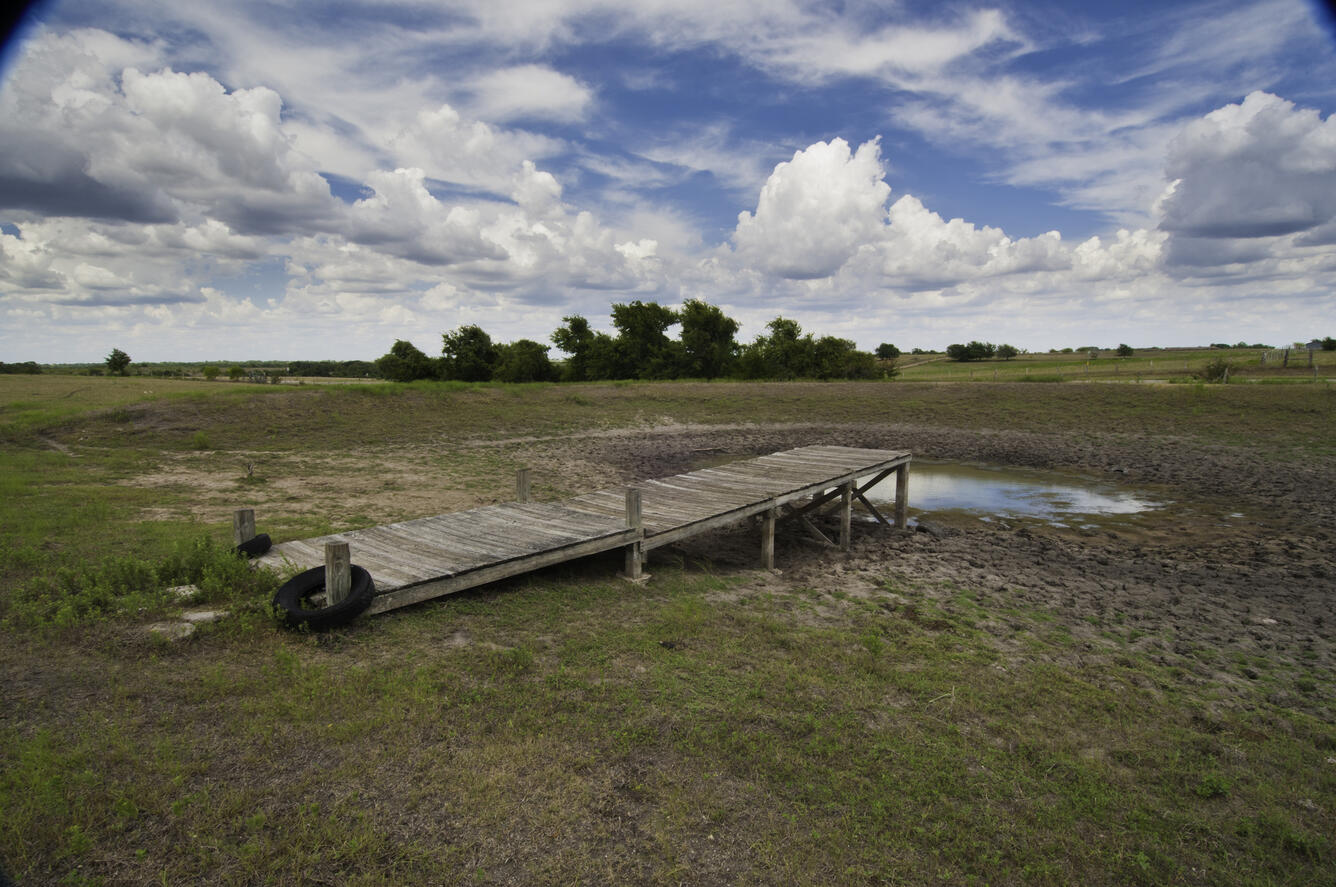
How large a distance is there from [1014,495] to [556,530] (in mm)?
14682

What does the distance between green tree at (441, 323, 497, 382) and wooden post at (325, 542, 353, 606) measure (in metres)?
61.6

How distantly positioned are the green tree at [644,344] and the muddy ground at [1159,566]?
4506 cm

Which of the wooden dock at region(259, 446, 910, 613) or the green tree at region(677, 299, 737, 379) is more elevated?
the green tree at region(677, 299, 737, 379)

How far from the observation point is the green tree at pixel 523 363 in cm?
6656

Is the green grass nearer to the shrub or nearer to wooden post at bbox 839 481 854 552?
wooden post at bbox 839 481 854 552

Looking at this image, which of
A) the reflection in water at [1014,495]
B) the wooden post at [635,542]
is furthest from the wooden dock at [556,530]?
the reflection in water at [1014,495]

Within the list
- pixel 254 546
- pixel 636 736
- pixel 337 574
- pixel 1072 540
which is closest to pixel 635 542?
pixel 337 574

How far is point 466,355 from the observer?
66312mm

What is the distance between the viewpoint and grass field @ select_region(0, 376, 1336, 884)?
159 inches

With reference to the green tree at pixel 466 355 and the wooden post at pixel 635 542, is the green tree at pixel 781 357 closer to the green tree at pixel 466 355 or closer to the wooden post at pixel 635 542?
the green tree at pixel 466 355

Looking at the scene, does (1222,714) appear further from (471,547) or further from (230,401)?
(230,401)

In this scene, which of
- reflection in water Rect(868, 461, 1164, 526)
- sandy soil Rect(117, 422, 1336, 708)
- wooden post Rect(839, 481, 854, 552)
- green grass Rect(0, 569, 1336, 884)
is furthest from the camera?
reflection in water Rect(868, 461, 1164, 526)

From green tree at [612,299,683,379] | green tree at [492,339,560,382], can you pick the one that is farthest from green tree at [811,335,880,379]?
green tree at [492,339,560,382]

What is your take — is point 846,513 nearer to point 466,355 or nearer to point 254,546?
point 254,546
